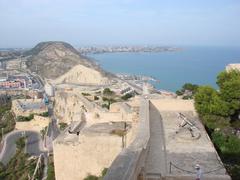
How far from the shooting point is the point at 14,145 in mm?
24516

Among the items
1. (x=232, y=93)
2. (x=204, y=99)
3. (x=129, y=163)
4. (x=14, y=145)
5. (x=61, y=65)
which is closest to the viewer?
(x=129, y=163)

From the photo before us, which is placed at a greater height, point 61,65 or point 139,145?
point 139,145

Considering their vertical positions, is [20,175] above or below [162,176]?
below

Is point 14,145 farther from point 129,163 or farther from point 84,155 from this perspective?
point 129,163

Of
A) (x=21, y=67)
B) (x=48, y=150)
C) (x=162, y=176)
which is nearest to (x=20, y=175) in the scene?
(x=48, y=150)

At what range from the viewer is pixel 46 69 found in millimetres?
79688

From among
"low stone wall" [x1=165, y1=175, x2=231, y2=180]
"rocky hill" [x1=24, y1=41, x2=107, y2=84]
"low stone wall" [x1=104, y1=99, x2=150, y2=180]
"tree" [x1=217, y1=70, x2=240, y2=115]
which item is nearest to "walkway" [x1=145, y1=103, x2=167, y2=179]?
"low stone wall" [x1=165, y1=175, x2=231, y2=180]

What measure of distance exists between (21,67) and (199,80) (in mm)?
45913

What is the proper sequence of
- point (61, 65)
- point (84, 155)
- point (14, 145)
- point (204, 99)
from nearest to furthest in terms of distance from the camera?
point (84, 155), point (204, 99), point (14, 145), point (61, 65)

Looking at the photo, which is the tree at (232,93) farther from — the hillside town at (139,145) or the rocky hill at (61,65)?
the rocky hill at (61,65)

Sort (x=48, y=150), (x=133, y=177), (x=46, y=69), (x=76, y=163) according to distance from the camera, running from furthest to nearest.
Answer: (x=46, y=69) < (x=48, y=150) < (x=76, y=163) < (x=133, y=177)

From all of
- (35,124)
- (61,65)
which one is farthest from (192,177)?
(61,65)

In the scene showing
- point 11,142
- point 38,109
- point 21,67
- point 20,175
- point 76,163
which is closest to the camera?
point 76,163

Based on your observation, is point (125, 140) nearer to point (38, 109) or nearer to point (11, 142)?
point (11, 142)
